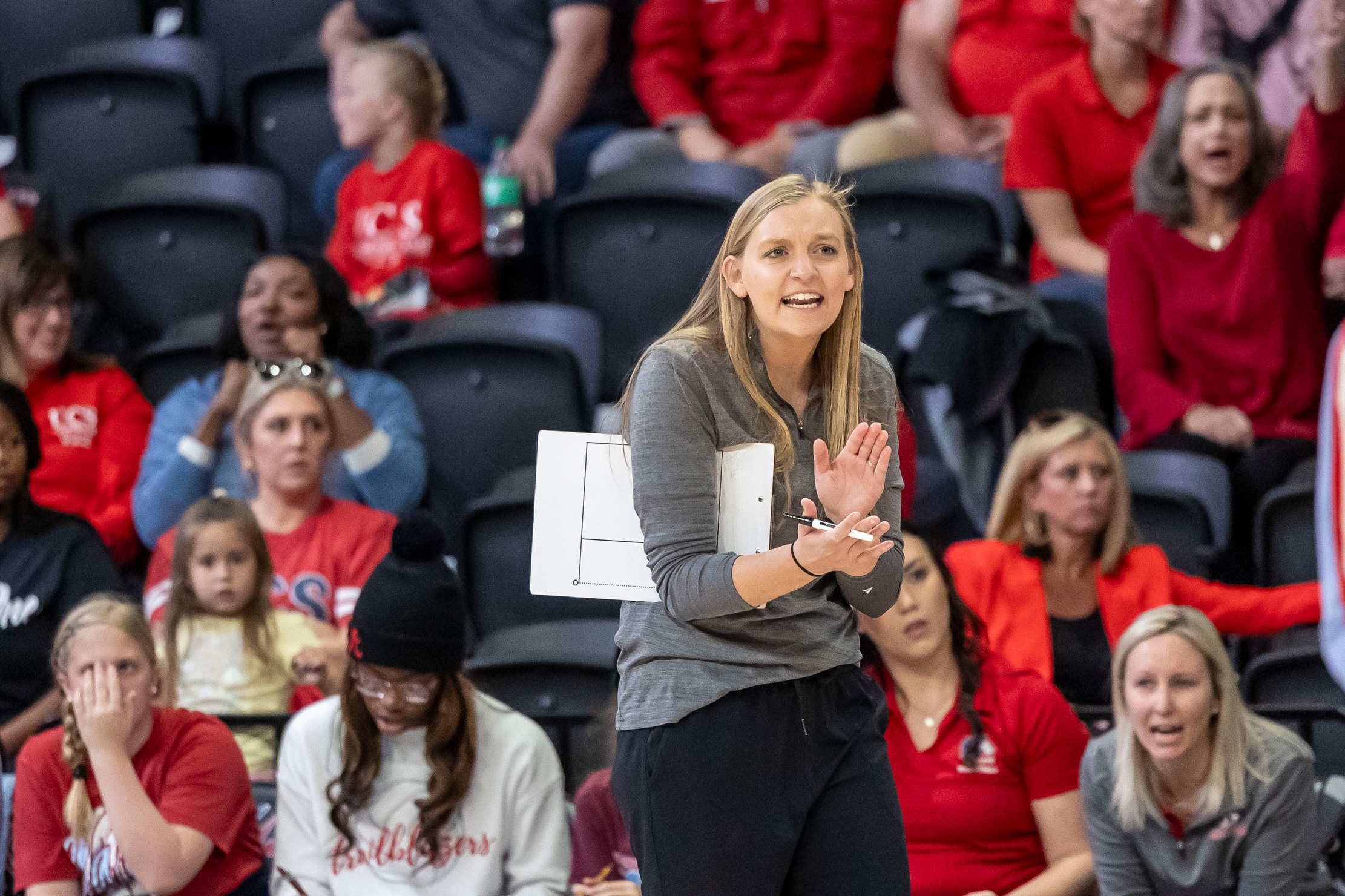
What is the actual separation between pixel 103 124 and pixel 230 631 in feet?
8.94

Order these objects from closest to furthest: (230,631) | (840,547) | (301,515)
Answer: (840,547) < (230,631) < (301,515)

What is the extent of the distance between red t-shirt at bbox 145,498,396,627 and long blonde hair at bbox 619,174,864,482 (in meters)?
2.16

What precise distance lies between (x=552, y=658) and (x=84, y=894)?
1057mm

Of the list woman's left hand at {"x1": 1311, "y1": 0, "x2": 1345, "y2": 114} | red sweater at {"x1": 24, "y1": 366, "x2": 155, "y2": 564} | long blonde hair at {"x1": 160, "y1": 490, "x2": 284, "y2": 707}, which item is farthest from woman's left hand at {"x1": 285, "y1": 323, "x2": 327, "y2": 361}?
woman's left hand at {"x1": 1311, "y1": 0, "x2": 1345, "y2": 114}

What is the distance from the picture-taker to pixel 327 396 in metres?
4.02

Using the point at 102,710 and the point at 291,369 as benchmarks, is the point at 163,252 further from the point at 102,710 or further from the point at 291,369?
the point at 102,710

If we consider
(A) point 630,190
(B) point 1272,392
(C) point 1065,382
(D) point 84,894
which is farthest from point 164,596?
(B) point 1272,392

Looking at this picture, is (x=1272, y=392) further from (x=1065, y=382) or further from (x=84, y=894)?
(x=84, y=894)

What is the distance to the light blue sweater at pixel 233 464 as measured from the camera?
406 cm

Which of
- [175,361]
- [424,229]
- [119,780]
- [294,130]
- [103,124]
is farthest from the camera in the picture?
[294,130]

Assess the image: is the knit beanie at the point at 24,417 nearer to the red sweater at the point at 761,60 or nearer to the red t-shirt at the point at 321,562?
the red t-shirt at the point at 321,562

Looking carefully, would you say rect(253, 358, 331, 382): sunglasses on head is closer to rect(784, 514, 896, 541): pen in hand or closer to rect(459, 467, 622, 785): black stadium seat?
rect(459, 467, 622, 785): black stadium seat

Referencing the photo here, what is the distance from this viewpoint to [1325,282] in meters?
4.14

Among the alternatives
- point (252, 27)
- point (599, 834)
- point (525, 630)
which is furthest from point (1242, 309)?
point (252, 27)
